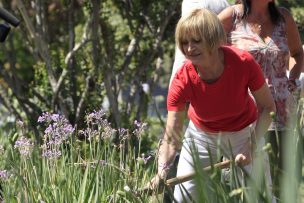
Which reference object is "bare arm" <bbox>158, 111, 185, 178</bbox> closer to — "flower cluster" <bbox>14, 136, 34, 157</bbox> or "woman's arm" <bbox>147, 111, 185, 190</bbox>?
"woman's arm" <bbox>147, 111, 185, 190</bbox>

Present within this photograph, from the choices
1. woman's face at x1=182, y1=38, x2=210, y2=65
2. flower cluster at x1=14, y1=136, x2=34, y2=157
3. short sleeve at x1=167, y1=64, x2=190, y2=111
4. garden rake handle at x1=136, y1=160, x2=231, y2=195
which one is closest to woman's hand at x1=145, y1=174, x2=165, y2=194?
garden rake handle at x1=136, y1=160, x2=231, y2=195

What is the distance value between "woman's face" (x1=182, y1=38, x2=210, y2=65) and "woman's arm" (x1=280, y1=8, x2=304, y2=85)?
0.94m

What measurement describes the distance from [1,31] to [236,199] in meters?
1.88

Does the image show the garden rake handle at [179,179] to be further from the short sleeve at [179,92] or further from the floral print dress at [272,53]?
the floral print dress at [272,53]

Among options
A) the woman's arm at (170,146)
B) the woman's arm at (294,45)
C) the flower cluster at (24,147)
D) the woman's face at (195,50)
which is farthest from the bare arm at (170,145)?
the woman's arm at (294,45)

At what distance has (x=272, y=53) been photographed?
183 inches

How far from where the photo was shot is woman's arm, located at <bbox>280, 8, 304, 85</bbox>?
4.78 meters

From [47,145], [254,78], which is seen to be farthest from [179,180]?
[47,145]

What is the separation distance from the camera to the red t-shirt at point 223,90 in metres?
4.05

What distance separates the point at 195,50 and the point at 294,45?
3.82 ft

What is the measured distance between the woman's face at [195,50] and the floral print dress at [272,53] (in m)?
0.67

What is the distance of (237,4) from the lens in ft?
15.5

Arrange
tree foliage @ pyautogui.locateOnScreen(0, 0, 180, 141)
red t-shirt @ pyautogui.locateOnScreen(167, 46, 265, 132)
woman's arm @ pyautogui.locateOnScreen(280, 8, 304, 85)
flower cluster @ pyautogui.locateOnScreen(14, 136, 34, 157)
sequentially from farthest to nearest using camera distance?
tree foliage @ pyautogui.locateOnScreen(0, 0, 180, 141), woman's arm @ pyautogui.locateOnScreen(280, 8, 304, 85), flower cluster @ pyautogui.locateOnScreen(14, 136, 34, 157), red t-shirt @ pyautogui.locateOnScreen(167, 46, 265, 132)

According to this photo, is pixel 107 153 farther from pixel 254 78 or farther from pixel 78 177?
pixel 254 78
